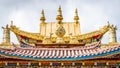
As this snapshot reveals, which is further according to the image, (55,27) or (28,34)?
(55,27)

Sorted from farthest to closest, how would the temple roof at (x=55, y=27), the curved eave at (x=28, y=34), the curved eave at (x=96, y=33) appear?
1. the temple roof at (x=55, y=27)
2. the curved eave at (x=28, y=34)
3. the curved eave at (x=96, y=33)

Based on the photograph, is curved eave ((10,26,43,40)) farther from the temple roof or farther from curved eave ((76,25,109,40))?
curved eave ((76,25,109,40))

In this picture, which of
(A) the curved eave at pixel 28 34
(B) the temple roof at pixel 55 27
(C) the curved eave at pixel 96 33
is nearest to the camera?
(C) the curved eave at pixel 96 33

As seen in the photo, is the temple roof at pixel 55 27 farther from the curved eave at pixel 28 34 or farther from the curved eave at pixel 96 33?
the curved eave at pixel 96 33

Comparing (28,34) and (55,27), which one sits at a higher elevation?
(55,27)

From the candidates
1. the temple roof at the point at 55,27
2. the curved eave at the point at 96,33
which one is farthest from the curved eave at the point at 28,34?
the curved eave at the point at 96,33

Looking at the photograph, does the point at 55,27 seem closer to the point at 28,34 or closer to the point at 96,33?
the point at 28,34

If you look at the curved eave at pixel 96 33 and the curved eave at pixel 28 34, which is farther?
the curved eave at pixel 28 34

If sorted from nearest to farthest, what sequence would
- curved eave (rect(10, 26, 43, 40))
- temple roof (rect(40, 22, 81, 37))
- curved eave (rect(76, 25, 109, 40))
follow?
curved eave (rect(76, 25, 109, 40))
curved eave (rect(10, 26, 43, 40))
temple roof (rect(40, 22, 81, 37))

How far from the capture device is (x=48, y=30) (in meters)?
33.6

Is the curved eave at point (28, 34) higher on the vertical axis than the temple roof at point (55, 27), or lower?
lower

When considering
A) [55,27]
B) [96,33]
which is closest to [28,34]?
[55,27]

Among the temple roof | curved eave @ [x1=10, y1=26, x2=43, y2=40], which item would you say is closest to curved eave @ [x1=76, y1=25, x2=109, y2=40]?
the temple roof

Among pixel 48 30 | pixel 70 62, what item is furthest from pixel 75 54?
pixel 48 30
